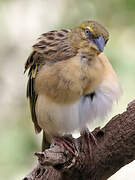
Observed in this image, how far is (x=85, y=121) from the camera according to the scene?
4.38 m

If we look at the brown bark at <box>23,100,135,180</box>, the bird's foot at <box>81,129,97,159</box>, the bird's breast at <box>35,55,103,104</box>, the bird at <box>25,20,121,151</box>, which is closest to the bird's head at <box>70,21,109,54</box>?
the bird at <box>25,20,121,151</box>

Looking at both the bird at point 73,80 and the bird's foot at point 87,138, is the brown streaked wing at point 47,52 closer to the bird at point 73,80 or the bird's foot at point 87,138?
the bird at point 73,80

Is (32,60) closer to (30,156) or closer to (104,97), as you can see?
(104,97)

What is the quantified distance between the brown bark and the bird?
0.26 m

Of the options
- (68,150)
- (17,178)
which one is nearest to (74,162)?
(68,150)

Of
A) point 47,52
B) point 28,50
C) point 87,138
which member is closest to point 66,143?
point 87,138

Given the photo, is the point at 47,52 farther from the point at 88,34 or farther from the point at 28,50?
the point at 28,50

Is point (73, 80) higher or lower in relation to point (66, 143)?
higher

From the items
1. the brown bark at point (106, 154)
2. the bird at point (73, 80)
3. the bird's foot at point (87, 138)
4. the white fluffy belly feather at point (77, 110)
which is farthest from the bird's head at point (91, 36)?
the bird's foot at point (87, 138)

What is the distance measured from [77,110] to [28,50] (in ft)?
5.72

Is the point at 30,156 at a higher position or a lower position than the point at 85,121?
lower

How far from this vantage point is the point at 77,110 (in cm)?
429

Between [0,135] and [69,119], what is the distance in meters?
1.11

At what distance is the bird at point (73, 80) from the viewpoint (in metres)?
4.21
